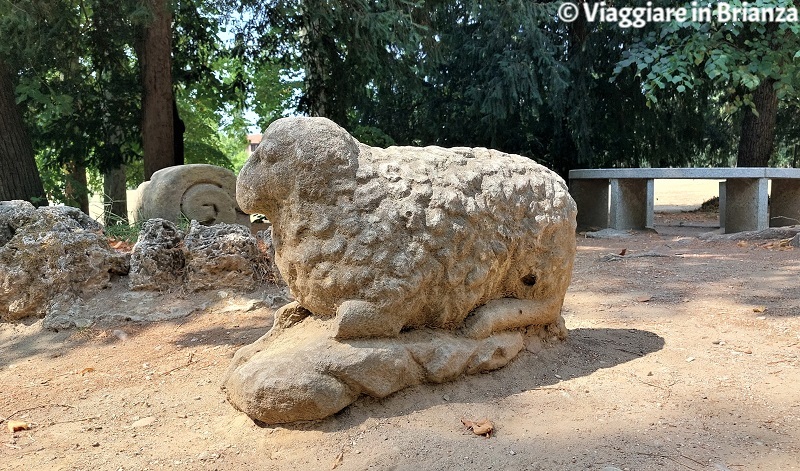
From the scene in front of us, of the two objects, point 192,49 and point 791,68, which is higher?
point 192,49

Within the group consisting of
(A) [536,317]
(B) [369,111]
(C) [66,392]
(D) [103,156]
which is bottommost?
(C) [66,392]

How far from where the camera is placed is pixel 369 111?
1332 cm

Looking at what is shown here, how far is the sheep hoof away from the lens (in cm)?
311

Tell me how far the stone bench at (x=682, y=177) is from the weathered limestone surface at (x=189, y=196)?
6275 mm

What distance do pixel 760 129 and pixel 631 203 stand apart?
11.5 ft

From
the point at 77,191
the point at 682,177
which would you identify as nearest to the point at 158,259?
the point at 77,191

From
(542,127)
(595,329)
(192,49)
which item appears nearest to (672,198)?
(542,127)

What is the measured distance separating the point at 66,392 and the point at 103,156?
25.8 feet

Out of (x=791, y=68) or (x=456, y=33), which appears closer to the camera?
(x=791, y=68)

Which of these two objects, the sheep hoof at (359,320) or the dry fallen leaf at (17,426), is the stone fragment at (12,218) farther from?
the sheep hoof at (359,320)

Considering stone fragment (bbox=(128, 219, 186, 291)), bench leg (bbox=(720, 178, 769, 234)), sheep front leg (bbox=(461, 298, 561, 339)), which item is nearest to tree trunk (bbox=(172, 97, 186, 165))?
stone fragment (bbox=(128, 219, 186, 291))

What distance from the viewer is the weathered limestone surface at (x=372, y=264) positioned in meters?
3.07

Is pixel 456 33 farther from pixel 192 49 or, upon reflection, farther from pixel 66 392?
pixel 66 392

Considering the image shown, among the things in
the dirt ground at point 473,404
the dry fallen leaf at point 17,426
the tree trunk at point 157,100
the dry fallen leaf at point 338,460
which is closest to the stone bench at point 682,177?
the dirt ground at point 473,404
